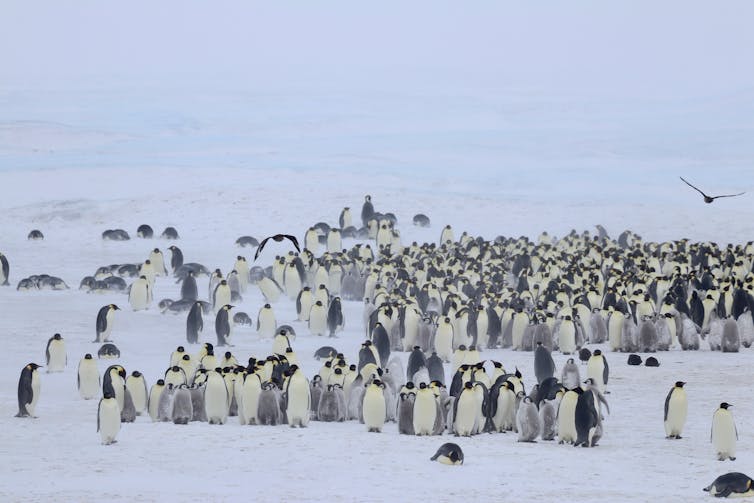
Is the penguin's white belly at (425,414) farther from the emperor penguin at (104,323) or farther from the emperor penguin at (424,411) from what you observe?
the emperor penguin at (104,323)

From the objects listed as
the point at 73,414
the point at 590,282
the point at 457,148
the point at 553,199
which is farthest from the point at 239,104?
the point at 73,414

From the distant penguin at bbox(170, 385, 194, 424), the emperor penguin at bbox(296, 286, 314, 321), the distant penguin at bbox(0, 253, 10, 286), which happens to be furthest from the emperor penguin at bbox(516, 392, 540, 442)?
the distant penguin at bbox(0, 253, 10, 286)

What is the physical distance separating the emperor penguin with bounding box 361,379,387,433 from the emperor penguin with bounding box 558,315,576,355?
16.4 feet

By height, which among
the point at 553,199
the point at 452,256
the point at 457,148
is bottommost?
the point at 452,256

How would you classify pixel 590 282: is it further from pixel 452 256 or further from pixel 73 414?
pixel 73 414

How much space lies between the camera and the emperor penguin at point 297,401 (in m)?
11.1

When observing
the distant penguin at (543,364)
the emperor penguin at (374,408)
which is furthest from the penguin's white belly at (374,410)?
the distant penguin at (543,364)

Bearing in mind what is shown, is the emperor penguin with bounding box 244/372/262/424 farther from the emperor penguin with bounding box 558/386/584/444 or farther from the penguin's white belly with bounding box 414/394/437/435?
the emperor penguin with bounding box 558/386/584/444

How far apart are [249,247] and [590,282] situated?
8190mm

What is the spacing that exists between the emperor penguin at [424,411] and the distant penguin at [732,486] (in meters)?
2.80

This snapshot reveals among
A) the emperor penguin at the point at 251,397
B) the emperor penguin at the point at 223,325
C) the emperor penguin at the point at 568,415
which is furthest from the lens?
the emperor penguin at the point at 223,325

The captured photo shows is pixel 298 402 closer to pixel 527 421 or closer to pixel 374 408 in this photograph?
pixel 374 408

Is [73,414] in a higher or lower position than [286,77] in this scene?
lower

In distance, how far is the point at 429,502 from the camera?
338 inches
